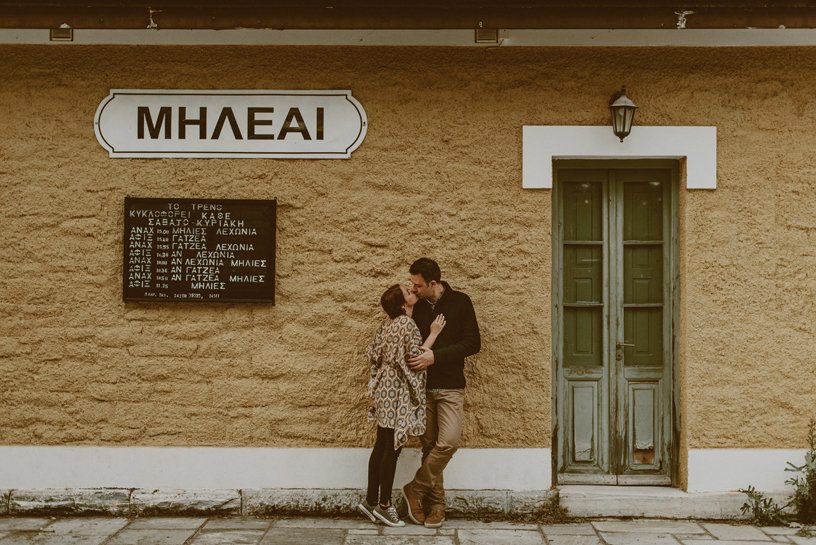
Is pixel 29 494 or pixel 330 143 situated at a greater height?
pixel 330 143

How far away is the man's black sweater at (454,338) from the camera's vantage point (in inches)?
172

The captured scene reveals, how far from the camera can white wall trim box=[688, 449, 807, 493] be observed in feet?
15.2

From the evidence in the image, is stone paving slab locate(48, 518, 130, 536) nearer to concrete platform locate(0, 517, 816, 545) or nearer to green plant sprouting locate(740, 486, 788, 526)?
concrete platform locate(0, 517, 816, 545)

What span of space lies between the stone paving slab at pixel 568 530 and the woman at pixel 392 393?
971 millimetres

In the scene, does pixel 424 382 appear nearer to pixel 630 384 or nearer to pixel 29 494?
pixel 630 384

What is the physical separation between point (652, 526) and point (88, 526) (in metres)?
3.76

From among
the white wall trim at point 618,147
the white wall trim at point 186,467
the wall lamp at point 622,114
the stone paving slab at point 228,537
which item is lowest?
the stone paving slab at point 228,537

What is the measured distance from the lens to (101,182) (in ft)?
15.6

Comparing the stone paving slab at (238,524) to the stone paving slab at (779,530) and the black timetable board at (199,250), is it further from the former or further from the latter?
the stone paving slab at (779,530)

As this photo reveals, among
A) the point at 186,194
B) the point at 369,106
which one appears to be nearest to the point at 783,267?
the point at 369,106

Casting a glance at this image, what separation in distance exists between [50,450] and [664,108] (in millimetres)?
4979

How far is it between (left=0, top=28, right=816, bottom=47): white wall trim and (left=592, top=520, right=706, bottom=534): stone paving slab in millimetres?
3320

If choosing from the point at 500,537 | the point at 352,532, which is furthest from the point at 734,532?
the point at 352,532

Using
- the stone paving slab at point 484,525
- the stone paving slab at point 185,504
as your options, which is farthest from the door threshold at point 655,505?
the stone paving slab at point 185,504
